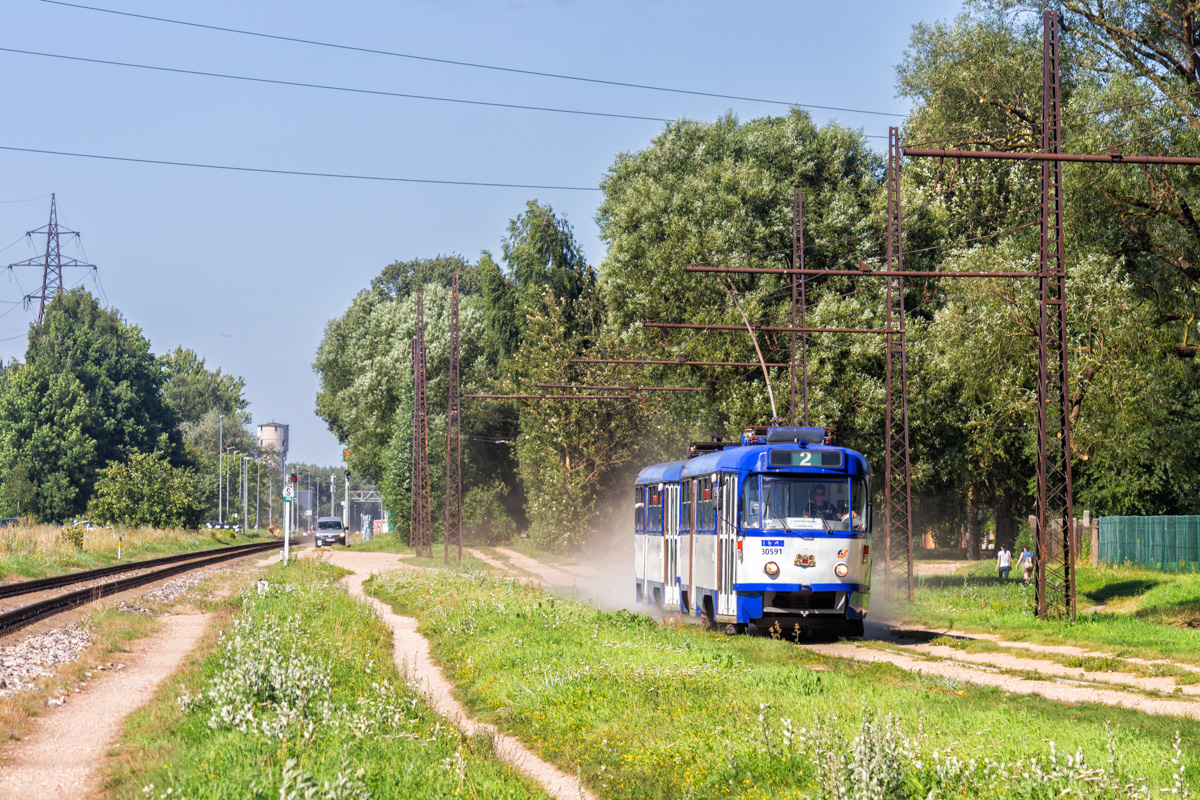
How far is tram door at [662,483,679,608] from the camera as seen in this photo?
26125 mm

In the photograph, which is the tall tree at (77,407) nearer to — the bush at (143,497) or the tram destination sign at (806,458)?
the bush at (143,497)

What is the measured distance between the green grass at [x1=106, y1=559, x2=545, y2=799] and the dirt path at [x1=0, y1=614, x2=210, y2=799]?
27 centimetres

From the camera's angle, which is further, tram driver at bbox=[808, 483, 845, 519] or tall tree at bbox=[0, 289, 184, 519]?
tall tree at bbox=[0, 289, 184, 519]

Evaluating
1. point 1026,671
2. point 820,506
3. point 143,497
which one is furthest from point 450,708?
point 143,497

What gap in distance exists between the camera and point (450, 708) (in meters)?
14.2

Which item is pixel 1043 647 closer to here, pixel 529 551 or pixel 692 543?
pixel 692 543

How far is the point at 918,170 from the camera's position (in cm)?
4575

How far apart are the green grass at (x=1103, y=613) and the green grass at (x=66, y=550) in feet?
88.8

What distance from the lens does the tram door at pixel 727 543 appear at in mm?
21609

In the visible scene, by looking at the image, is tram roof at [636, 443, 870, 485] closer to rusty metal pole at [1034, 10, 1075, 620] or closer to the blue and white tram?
the blue and white tram

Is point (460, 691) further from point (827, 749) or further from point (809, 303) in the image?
point (809, 303)

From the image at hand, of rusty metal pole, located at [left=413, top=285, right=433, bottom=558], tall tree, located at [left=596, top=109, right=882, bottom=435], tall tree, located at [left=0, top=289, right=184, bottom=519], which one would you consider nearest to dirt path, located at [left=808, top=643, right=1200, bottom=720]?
tall tree, located at [left=596, top=109, right=882, bottom=435]

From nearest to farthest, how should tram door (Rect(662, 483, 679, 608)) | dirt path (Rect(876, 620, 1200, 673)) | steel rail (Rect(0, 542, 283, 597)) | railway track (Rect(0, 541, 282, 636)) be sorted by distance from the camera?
dirt path (Rect(876, 620, 1200, 673))
railway track (Rect(0, 541, 282, 636))
tram door (Rect(662, 483, 679, 608))
steel rail (Rect(0, 542, 283, 597))

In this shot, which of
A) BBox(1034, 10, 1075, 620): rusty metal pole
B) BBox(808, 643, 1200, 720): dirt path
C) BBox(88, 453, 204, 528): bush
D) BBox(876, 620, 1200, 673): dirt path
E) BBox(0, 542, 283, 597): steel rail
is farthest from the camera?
BBox(88, 453, 204, 528): bush
